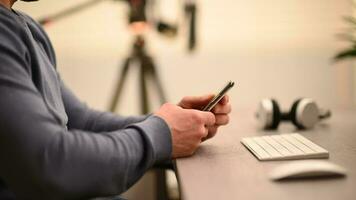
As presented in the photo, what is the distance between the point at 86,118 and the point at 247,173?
0.56m

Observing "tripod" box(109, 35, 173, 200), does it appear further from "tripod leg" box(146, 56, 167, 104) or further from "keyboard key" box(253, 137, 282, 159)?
"keyboard key" box(253, 137, 282, 159)

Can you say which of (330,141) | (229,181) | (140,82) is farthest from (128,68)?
(229,181)

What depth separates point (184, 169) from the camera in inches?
28.3

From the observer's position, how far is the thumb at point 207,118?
2.76ft

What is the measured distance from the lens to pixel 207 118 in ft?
2.81

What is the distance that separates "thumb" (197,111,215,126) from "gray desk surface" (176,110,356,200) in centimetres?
6

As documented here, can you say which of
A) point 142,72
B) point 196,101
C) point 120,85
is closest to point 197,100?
point 196,101

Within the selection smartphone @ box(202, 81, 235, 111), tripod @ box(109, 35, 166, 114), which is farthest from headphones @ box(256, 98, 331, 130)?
tripod @ box(109, 35, 166, 114)

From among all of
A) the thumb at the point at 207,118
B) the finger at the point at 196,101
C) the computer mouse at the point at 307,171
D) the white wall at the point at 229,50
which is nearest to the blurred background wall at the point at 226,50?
the white wall at the point at 229,50

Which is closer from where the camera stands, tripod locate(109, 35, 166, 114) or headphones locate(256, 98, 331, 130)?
headphones locate(256, 98, 331, 130)

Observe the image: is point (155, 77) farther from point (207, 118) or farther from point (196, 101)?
point (207, 118)

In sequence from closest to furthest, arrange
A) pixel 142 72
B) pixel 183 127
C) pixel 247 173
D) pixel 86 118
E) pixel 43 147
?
pixel 43 147 < pixel 247 173 < pixel 183 127 < pixel 86 118 < pixel 142 72

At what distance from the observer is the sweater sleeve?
3.51ft

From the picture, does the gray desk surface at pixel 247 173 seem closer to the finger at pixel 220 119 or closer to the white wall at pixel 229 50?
the finger at pixel 220 119
